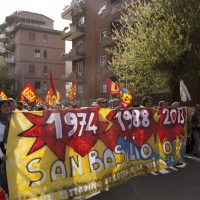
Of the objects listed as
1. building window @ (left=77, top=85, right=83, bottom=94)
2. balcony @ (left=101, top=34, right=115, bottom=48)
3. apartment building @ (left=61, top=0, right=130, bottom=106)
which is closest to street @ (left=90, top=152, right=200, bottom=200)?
balcony @ (left=101, top=34, right=115, bottom=48)

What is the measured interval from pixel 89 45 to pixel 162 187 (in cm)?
2643

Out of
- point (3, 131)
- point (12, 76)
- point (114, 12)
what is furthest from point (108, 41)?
point (12, 76)

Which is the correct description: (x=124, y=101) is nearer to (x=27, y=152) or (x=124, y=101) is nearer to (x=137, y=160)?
(x=137, y=160)

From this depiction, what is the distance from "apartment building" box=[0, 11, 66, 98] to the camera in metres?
43.3

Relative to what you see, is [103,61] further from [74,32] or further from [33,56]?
Answer: [33,56]

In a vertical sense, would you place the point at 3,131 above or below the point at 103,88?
below

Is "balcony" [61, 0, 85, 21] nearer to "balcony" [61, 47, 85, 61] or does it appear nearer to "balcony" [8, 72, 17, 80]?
"balcony" [61, 47, 85, 61]

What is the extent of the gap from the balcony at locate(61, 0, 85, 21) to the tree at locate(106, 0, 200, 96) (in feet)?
65.8

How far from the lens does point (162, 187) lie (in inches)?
196

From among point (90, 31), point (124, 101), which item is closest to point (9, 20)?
point (90, 31)

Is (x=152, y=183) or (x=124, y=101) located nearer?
(x=152, y=183)

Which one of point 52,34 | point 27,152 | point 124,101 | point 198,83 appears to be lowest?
point 27,152

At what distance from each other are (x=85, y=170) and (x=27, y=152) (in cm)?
101

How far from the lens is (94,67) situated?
2920 cm
